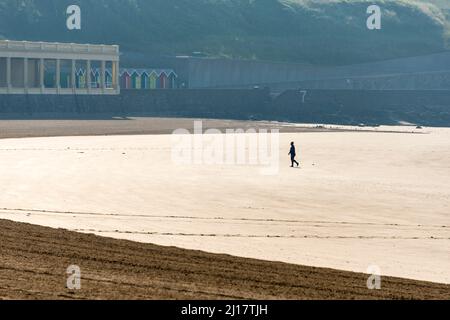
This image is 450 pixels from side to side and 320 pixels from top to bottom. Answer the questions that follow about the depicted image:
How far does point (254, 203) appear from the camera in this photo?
3794 cm

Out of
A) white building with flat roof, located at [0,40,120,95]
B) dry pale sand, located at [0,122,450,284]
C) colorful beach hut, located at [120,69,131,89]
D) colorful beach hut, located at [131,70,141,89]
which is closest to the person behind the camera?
dry pale sand, located at [0,122,450,284]

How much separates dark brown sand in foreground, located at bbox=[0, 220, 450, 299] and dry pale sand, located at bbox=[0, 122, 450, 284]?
248cm

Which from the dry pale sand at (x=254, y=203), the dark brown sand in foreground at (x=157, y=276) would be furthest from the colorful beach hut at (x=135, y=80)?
the dark brown sand in foreground at (x=157, y=276)

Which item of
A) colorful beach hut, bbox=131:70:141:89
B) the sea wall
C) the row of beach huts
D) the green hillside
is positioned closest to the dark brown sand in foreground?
the sea wall

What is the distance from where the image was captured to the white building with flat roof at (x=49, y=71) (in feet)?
315

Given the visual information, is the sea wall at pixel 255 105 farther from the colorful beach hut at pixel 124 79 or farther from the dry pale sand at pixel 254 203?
the dry pale sand at pixel 254 203

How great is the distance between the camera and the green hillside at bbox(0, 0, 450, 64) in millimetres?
147875

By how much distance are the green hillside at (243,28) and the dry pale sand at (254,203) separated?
8718cm

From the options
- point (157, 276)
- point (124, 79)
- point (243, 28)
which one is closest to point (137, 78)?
point (124, 79)

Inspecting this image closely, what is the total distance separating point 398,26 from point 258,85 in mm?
63951

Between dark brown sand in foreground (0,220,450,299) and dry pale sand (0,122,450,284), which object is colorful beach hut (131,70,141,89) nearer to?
dry pale sand (0,122,450,284)

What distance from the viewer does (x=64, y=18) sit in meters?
147

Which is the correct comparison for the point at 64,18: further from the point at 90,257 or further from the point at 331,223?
the point at 90,257
